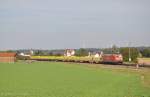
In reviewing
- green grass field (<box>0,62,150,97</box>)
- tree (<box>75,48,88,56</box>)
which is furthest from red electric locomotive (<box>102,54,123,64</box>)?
tree (<box>75,48,88,56</box>)

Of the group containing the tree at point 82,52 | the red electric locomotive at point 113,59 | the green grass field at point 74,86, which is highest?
the tree at point 82,52

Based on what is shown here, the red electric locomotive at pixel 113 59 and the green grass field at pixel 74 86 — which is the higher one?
the red electric locomotive at pixel 113 59

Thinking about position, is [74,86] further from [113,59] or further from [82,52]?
[82,52]

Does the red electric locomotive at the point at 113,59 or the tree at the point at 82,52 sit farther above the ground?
the tree at the point at 82,52

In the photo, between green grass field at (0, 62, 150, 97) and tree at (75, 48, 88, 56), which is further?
tree at (75, 48, 88, 56)

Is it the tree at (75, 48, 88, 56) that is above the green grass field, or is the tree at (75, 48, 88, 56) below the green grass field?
above

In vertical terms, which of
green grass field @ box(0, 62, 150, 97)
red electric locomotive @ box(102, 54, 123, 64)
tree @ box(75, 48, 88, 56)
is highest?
tree @ box(75, 48, 88, 56)

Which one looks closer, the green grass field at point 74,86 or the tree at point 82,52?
the green grass field at point 74,86

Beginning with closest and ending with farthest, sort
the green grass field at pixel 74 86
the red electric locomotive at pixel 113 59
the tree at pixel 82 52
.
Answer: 1. the green grass field at pixel 74 86
2. the red electric locomotive at pixel 113 59
3. the tree at pixel 82 52

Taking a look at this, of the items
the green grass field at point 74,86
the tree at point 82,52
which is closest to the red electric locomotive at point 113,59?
the green grass field at point 74,86

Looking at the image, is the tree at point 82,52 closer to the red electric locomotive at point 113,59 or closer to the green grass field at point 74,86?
the red electric locomotive at point 113,59

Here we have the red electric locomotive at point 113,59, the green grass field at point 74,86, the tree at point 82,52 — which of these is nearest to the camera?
the green grass field at point 74,86

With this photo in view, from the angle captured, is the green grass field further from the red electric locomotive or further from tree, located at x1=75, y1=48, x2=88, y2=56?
tree, located at x1=75, y1=48, x2=88, y2=56

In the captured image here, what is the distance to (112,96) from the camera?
2850 cm
